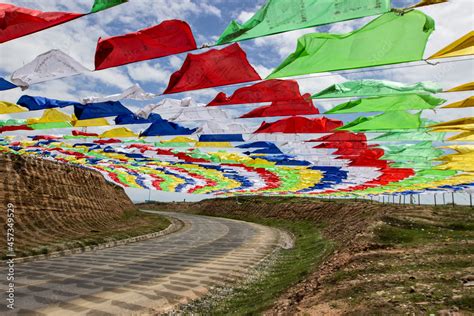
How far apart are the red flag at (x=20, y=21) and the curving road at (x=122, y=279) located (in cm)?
658

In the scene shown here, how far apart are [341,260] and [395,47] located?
7539mm

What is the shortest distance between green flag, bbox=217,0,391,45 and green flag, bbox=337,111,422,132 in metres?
6.95

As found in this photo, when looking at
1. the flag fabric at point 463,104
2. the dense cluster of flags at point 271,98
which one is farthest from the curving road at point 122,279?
the flag fabric at point 463,104

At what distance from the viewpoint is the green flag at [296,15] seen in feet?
22.8

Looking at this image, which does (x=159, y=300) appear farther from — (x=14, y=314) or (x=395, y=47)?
(x=395, y=47)

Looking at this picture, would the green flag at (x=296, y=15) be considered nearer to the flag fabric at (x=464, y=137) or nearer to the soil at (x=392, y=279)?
the soil at (x=392, y=279)

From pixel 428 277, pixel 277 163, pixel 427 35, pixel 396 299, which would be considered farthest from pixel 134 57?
pixel 277 163

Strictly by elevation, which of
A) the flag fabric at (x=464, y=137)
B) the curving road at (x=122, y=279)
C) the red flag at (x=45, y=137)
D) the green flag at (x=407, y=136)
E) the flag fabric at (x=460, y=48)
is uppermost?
the red flag at (x=45, y=137)

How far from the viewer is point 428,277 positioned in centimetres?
862

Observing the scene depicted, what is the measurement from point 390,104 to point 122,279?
11.3m

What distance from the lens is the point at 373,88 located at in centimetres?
1105

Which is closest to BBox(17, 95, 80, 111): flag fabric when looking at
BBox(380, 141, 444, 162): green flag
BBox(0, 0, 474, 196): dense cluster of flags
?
BBox(0, 0, 474, 196): dense cluster of flags

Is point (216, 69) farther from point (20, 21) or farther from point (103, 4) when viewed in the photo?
point (20, 21)

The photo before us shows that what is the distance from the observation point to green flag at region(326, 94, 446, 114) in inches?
458
